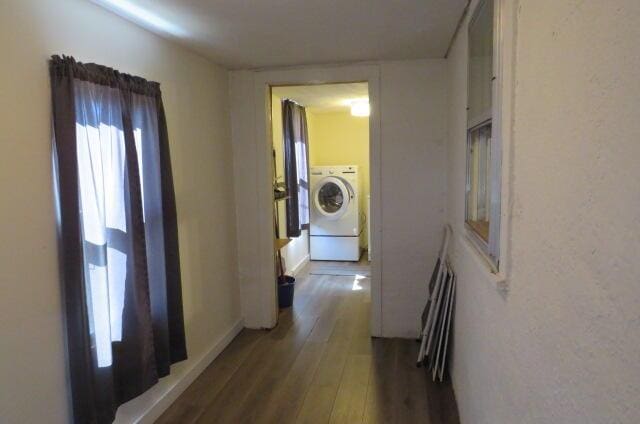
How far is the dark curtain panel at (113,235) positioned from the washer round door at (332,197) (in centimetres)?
365

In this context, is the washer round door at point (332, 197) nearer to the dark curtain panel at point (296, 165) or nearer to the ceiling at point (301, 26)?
the dark curtain panel at point (296, 165)

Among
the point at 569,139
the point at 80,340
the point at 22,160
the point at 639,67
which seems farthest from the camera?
the point at 80,340

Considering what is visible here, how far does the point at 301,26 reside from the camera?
2.36 m

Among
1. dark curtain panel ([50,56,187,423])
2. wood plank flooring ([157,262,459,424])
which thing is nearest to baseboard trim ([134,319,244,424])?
wood plank flooring ([157,262,459,424])

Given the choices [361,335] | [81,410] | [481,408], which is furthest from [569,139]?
[361,335]

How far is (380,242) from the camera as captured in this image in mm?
3373

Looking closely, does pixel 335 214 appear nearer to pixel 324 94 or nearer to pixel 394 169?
pixel 324 94

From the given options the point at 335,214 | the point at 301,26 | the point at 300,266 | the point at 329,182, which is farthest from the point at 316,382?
the point at 329,182

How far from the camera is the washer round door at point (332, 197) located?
19.4 feet

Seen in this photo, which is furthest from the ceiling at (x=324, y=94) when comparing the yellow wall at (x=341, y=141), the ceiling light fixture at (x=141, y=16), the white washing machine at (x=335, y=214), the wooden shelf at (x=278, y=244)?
the ceiling light fixture at (x=141, y=16)

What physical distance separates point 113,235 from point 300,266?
12.4 feet

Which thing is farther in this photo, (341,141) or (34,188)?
(341,141)

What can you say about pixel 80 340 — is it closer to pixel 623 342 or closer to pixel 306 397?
pixel 306 397

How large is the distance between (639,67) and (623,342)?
0.37 metres
